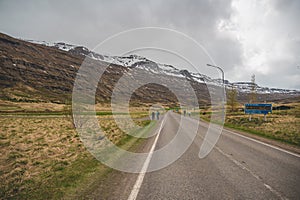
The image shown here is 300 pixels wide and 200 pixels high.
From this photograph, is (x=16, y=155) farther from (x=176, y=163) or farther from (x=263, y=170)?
(x=263, y=170)

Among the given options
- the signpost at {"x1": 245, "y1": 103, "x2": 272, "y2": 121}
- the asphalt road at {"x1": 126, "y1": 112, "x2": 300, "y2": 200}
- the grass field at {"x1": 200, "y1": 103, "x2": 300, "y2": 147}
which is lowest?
the grass field at {"x1": 200, "y1": 103, "x2": 300, "y2": 147}

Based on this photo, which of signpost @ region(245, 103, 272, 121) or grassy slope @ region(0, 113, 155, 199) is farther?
signpost @ region(245, 103, 272, 121)

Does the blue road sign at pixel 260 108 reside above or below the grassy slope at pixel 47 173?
above

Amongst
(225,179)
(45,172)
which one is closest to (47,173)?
(45,172)

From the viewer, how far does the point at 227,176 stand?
541cm

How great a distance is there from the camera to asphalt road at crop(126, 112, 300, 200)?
14.1ft

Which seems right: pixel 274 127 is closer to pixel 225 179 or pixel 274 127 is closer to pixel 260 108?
pixel 260 108

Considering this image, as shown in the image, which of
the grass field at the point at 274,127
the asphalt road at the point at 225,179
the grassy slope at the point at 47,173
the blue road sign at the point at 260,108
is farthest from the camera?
the blue road sign at the point at 260,108

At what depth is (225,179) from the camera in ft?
17.0

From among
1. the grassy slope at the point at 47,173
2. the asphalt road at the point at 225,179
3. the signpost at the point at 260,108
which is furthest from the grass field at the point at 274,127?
the grassy slope at the point at 47,173

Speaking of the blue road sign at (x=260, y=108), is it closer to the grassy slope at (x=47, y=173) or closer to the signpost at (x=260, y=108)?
the signpost at (x=260, y=108)

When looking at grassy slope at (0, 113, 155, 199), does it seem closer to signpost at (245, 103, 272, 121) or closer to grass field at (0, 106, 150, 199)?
grass field at (0, 106, 150, 199)

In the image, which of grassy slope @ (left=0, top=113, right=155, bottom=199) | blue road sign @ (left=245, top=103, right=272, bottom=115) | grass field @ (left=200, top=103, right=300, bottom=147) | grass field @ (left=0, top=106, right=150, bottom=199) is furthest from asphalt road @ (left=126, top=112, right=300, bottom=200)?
blue road sign @ (left=245, top=103, right=272, bottom=115)

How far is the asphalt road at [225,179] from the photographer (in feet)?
14.1
